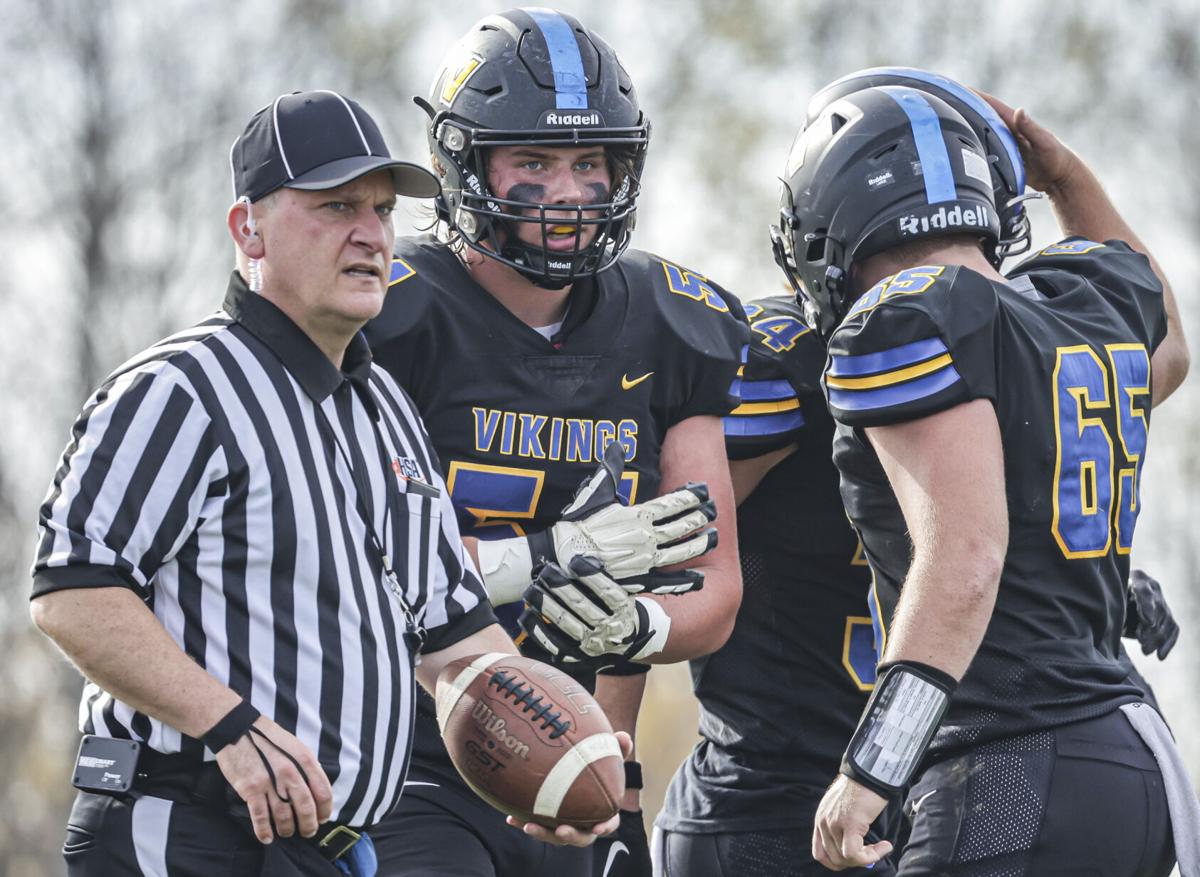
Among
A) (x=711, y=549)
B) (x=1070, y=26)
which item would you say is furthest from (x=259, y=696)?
(x=1070, y=26)

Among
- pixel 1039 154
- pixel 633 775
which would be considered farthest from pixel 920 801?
pixel 1039 154

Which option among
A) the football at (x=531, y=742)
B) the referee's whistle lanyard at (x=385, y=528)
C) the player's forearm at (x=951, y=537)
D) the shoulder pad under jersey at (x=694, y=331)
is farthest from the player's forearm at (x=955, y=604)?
the shoulder pad under jersey at (x=694, y=331)

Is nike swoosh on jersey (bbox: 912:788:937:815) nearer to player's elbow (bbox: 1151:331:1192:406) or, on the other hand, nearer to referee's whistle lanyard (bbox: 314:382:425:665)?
referee's whistle lanyard (bbox: 314:382:425:665)

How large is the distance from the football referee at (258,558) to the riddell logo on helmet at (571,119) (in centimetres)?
68

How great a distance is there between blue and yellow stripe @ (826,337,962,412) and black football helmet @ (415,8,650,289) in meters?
0.90

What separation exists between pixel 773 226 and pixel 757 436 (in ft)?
1.86

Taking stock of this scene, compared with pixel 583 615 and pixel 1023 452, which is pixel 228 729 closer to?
pixel 583 615

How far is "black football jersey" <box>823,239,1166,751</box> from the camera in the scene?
4.17m

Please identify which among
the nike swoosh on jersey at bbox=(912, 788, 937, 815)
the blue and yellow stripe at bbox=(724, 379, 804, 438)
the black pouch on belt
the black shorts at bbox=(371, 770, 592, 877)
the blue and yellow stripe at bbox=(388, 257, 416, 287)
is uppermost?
the blue and yellow stripe at bbox=(388, 257, 416, 287)

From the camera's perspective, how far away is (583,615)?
4.57 m

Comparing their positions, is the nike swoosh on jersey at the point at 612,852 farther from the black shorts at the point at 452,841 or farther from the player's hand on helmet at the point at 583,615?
the player's hand on helmet at the point at 583,615

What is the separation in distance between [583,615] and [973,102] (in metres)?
1.89

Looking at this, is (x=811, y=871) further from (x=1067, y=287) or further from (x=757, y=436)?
(x=1067, y=287)

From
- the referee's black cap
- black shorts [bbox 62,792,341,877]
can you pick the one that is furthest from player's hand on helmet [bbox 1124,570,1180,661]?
black shorts [bbox 62,792,341,877]
